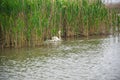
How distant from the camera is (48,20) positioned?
26156mm

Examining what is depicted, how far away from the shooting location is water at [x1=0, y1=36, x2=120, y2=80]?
1497 centimetres

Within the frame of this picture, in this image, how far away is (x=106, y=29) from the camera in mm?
32375

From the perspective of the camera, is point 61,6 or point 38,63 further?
point 61,6

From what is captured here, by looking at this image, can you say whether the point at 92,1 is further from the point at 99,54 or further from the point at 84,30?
the point at 99,54

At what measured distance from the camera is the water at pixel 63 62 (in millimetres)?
14969

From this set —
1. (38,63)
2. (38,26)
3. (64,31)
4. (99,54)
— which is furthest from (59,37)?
(38,63)

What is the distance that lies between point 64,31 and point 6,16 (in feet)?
25.0

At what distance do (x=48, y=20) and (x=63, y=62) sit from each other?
842cm

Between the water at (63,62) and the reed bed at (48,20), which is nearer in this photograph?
the water at (63,62)

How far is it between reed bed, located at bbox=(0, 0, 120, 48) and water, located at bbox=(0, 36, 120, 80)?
1.03 m

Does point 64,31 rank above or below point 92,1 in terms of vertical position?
below

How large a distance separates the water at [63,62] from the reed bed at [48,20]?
1.03 m

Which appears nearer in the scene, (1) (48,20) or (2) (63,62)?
(2) (63,62)

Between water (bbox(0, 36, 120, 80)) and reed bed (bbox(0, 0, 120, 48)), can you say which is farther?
reed bed (bbox(0, 0, 120, 48))
